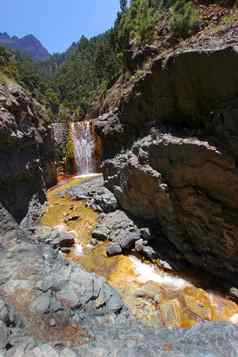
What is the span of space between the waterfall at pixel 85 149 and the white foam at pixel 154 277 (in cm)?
1575

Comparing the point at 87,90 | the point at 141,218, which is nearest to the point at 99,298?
the point at 141,218

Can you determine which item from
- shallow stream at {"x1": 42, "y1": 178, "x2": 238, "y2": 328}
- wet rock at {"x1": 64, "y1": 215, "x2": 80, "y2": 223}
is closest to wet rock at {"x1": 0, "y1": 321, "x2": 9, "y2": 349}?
shallow stream at {"x1": 42, "y1": 178, "x2": 238, "y2": 328}

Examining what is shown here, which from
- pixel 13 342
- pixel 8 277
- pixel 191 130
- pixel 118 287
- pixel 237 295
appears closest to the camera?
pixel 13 342

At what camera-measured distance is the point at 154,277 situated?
10.7m

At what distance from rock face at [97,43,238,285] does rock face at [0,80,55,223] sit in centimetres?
691

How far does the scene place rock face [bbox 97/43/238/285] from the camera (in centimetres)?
936

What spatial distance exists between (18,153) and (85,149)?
36.2 ft

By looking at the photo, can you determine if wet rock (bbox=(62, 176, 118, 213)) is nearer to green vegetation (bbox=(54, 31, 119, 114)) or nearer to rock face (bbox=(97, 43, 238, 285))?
rock face (bbox=(97, 43, 238, 285))

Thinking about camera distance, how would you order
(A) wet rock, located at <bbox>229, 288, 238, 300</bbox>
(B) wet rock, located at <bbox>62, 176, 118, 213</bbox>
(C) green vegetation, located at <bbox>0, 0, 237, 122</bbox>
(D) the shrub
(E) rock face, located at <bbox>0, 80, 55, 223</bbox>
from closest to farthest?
(A) wet rock, located at <bbox>229, 288, 238, 300</bbox> < (E) rock face, located at <bbox>0, 80, 55, 223</bbox> < (B) wet rock, located at <bbox>62, 176, 118, 213</bbox> < (D) the shrub < (C) green vegetation, located at <bbox>0, 0, 237, 122</bbox>

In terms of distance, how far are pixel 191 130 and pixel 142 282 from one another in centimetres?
694

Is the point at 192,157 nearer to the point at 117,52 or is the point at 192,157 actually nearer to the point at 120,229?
the point at 120,229

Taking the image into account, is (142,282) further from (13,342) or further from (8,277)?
(13,342)

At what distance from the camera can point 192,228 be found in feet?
36.3

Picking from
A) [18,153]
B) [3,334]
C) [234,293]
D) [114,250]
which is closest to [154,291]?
[114,250]
